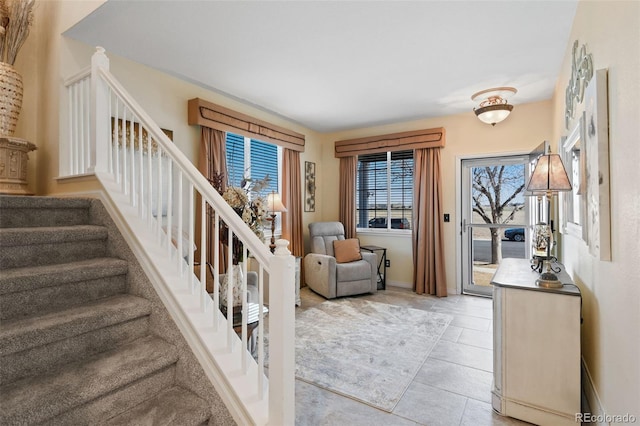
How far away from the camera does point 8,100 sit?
7.26 ft

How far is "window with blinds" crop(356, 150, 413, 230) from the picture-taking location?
497 cm

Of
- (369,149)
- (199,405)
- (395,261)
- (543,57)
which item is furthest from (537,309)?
(369,149)

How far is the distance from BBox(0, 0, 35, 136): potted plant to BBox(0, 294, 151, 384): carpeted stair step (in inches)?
68.1

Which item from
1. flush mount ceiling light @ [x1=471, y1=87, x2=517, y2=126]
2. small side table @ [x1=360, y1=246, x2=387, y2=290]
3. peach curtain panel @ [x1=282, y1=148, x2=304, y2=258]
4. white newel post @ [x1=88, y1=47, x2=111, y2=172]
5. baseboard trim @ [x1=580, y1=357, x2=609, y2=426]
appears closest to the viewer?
baseboard trim @ [x1=580, y1=357, x2=609, y2=426]

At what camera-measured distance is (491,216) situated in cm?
443

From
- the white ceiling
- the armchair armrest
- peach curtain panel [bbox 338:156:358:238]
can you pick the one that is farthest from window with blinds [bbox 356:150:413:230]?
the white ceiling

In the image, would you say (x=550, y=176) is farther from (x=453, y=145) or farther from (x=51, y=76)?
(x=51, y=76)

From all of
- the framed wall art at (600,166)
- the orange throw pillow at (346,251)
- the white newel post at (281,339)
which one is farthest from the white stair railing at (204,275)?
the orange throw pillow at (346,251)

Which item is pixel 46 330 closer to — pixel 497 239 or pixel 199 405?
pixel 199 405

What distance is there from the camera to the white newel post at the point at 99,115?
2042 millimetres

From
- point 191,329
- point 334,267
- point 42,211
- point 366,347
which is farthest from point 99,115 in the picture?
point 334,267

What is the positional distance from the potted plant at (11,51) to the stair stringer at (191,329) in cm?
123

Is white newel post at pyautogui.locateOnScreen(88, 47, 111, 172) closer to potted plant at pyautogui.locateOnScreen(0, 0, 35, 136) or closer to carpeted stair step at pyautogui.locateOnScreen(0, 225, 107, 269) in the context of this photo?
carpeted stair step at pyautogui.locateOnScreen(0, 225, 107, 269)

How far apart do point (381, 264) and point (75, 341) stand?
166 inches
